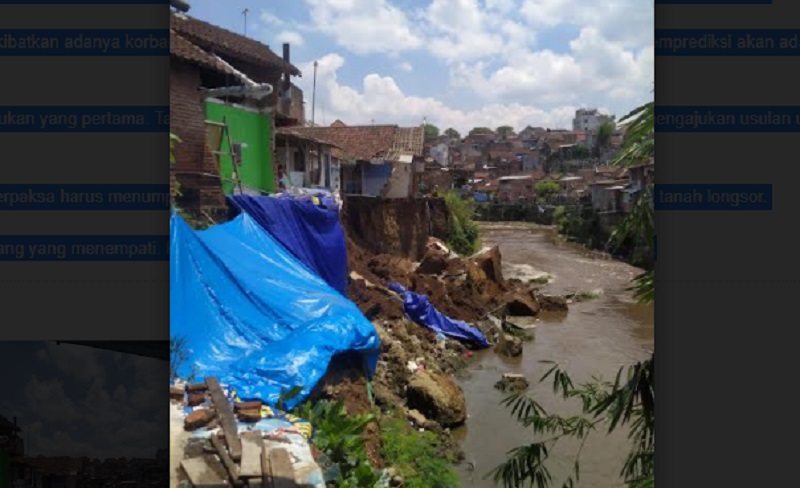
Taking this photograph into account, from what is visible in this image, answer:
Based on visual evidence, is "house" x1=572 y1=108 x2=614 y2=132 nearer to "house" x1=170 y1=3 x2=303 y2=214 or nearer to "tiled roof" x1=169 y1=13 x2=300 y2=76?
"house" x1=170 y1=3 x2=303 y2=214

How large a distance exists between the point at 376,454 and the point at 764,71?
4124 mm

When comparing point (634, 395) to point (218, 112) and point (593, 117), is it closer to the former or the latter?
point (593, 117)

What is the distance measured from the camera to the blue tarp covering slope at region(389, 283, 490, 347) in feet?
38.2

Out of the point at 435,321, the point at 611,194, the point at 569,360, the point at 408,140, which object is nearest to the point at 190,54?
the point at 611,194

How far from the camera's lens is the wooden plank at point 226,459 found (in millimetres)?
3244

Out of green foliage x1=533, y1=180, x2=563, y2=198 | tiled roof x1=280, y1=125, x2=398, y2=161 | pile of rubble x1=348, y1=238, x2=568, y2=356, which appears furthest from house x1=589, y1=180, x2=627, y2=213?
green foliage x1=533, y1=180, x2=563, y2=198

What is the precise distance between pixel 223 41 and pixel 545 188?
2772cm

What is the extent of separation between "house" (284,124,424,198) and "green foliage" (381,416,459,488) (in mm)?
12710

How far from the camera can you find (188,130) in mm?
4992

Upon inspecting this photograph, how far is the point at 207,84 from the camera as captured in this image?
5.80m

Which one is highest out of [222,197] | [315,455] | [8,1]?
[8,1]

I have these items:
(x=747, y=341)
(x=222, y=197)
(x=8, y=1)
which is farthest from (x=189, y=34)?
(x=747, y=341)

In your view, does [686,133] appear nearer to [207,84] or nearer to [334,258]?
[207,84]

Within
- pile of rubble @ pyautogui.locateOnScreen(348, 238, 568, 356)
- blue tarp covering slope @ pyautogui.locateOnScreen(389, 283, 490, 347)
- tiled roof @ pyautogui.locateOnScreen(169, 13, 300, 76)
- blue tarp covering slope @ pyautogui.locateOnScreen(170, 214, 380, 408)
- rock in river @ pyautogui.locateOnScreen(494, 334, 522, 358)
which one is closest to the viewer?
blue tarp covering slope @ pyautogui.locateOnScreen(170, 214, 380, 408)
